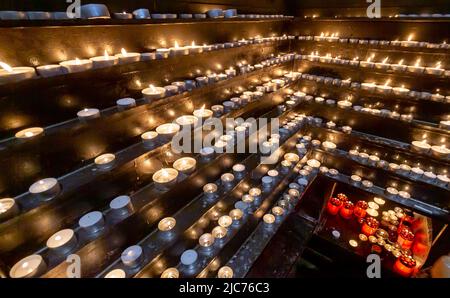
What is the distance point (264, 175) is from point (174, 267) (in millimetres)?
1612

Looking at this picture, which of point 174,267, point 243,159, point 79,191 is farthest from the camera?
point 243,159

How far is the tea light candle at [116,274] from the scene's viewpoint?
4.88 feet

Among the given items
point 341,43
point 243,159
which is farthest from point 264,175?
point 341,43

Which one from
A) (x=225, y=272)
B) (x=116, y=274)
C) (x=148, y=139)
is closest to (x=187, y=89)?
(x=148, y=139)

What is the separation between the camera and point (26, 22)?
3.59 ft

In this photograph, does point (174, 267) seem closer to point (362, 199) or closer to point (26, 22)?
point (26, 22)

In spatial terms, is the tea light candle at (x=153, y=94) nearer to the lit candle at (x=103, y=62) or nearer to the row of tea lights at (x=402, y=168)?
the lit candle at (x=103, y=62)

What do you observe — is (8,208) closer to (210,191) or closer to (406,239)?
(210,191)

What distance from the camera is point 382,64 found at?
308 centimetres

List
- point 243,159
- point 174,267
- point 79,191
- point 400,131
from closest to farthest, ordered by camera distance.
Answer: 1. point 79,191
2. point 174,267
3. point 243,159
4. point 400,131

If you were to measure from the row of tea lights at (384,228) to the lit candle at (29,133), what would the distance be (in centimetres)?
369

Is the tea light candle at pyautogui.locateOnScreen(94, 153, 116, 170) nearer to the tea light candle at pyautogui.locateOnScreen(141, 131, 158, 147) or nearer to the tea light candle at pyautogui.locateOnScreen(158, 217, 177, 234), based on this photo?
the tea light candle at pyautogui.locateOnScreen(141, 131, 158, 147)

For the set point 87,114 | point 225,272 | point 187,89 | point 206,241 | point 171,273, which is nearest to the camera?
point 87,114

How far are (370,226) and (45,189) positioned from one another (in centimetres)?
384
